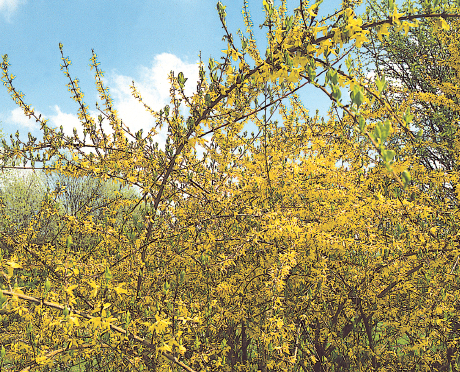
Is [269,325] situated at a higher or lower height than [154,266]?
lower

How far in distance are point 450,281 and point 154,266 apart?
3.13 metres

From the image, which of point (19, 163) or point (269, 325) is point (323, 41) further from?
point (19, 163)

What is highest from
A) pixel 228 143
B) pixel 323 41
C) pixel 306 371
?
pixel 228 143

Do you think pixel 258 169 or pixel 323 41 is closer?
pixel 323 41

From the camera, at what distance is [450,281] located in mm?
3287

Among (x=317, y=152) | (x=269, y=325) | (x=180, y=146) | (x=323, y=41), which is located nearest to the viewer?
(x=323, y=41)

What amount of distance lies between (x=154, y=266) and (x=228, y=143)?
178cm

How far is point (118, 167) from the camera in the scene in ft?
9.40

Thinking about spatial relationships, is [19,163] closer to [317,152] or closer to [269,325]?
[269,325]

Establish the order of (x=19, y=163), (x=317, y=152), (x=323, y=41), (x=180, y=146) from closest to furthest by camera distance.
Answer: (x=323, y=41)
(x=180, y=146)
(x=19, y=163)
(x=317, y=152)

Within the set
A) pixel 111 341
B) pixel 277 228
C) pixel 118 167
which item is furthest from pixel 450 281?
pixel 118 167

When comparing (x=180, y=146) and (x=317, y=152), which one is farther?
(x=317, y=152)

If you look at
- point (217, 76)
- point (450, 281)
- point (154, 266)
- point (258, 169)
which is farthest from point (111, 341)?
point (450, 281)

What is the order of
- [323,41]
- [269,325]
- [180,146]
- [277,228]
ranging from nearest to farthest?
[323,41] → [269,325] → [180,146] → [277,228]
